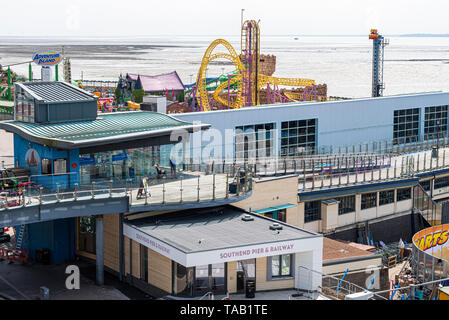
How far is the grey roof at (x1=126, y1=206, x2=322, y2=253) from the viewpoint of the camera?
26750 mm

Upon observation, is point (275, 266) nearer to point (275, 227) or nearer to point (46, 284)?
point (275, 227)

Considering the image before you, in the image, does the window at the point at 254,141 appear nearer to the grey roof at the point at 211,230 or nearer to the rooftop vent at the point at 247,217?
the grey roof at the point at 211,230

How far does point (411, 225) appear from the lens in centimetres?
4581

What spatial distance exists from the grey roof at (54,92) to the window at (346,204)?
54.4ft

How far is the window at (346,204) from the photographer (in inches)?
A: 1647

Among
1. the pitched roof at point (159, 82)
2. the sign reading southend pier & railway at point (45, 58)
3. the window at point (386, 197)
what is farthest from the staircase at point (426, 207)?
the pitched roof at point (159, 82)

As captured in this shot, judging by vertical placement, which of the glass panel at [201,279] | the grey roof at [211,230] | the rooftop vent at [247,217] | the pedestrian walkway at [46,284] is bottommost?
the pedestrian walkway at [46,284]

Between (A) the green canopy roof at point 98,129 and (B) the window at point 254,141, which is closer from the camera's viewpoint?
(A) the green canopy roof at point 98,129

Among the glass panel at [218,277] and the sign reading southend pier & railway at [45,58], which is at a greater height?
the sign reading southend pier & railway at [45,58]

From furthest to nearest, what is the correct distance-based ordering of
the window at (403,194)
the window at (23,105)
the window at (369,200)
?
the window at (403,194), the window at (369,200), the window at (23,105)

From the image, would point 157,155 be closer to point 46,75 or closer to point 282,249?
point 282,249

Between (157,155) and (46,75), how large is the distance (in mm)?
27527

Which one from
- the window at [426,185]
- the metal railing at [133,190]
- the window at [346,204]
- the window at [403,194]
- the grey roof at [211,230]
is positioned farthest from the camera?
the window at [426,185]
